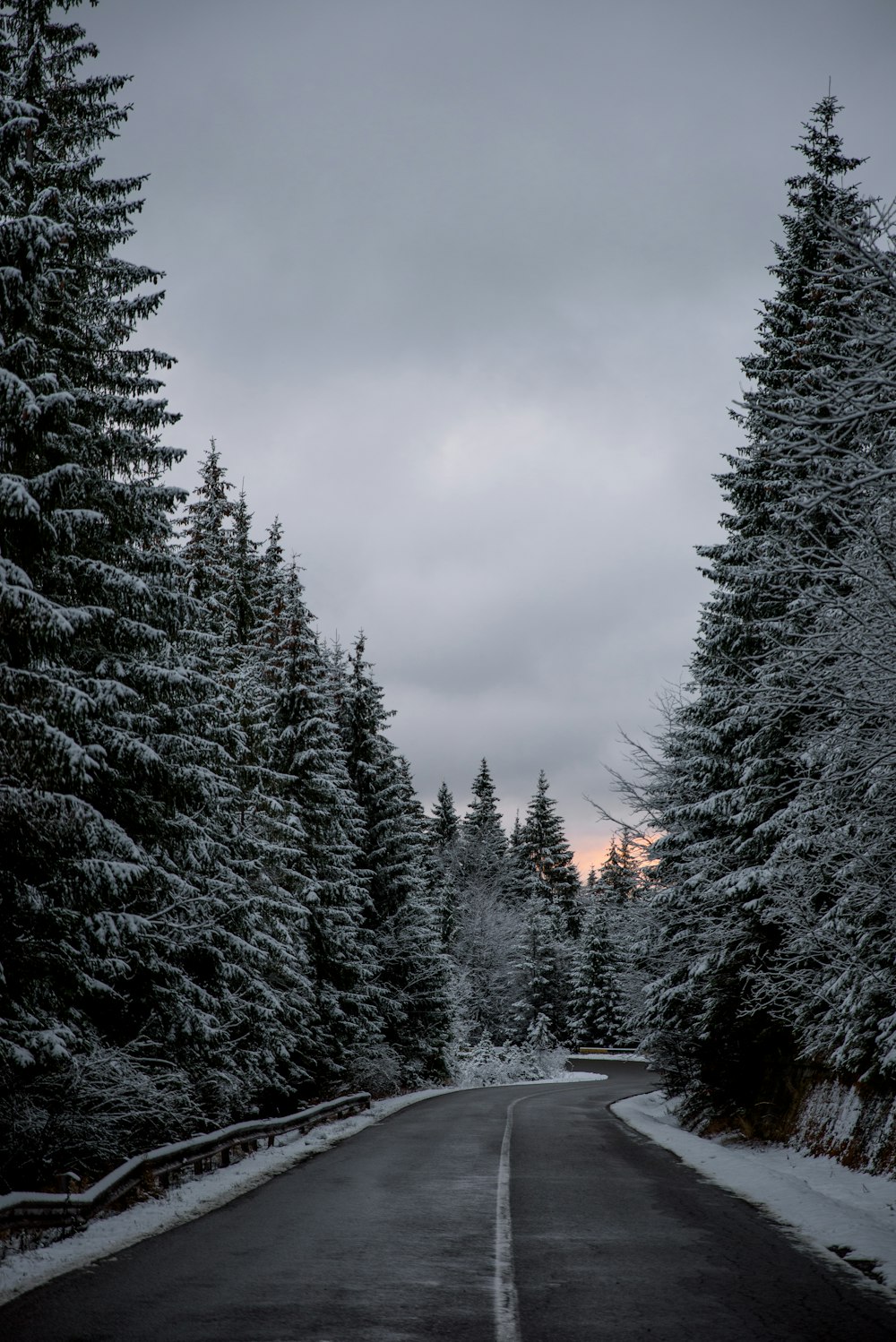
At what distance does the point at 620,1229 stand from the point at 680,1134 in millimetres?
12095

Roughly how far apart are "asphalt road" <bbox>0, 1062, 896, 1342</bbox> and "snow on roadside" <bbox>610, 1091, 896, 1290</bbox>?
38cm

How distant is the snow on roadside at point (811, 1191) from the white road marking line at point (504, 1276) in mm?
2935

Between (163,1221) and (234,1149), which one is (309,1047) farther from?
(163,1221)

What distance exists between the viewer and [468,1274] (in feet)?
26.0

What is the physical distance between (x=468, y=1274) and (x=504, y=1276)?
0.31 meters

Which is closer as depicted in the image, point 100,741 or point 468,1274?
point 468,1274

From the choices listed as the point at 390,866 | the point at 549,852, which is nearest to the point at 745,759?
the point at 390,866

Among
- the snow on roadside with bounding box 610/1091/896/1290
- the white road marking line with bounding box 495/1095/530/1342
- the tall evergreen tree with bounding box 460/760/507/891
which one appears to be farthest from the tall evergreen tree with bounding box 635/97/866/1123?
the tall evergreen tree with bounding box 460/760/507/891

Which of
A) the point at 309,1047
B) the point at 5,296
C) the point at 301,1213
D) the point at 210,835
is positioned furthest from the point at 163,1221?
the point at 309,1047

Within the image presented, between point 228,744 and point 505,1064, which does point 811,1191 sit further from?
point 505,1064

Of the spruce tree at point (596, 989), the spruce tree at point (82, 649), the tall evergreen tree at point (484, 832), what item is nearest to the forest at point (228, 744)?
the spruce tree at point (82, 649)

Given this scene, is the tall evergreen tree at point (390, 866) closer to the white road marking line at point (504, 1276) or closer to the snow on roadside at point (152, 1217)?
the snow on roadside at point (152, 1217)

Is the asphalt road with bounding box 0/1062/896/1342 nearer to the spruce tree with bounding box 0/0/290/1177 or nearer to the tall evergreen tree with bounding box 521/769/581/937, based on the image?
the spruce tree with bounding box 0/0/290/1177

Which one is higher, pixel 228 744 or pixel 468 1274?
pixel 228 744
